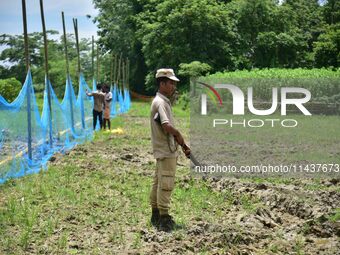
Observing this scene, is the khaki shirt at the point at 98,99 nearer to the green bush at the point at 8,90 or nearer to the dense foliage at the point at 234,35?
the green bush at the point at 8,90

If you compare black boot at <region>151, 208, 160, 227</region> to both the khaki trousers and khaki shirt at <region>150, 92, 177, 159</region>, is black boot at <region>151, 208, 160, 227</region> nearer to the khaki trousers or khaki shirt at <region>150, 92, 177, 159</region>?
the khaki trousers

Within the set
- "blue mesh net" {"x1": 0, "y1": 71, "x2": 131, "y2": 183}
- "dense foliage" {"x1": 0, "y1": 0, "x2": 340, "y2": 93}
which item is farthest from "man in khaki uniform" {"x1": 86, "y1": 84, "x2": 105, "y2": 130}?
"dense foliage" {"x1": 0, "y1": 0, "x2": 340, "y2": 93}

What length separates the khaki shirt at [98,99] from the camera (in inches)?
602

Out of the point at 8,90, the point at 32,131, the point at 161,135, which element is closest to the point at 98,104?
the point at 32,131

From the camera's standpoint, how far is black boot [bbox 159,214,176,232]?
5965 mm

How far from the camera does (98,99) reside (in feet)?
50.4

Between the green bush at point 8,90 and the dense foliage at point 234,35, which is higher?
the dense foliage at point 234,35

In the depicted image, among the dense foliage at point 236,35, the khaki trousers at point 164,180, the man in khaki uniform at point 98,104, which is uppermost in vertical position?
the dense foliage at point 236,35

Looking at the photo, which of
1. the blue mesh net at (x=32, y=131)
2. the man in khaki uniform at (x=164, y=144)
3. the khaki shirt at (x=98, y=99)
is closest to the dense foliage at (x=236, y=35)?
the khaki shirt at (x=98, y=99)

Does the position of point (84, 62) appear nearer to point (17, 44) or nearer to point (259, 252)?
point (17, 44)

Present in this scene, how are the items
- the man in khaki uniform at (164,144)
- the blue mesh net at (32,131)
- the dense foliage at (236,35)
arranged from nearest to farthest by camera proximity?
the man in khaki uniform at (164,144)
the blue mesh net at (32,131)
the dense foliage at (236,35)

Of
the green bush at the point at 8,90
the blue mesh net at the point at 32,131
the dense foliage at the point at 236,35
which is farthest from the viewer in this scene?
the dense foliage at the point at 236,35

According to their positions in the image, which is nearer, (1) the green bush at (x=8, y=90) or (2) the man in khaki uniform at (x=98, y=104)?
(2) the man in khaki uniform at (x=98, y=104)

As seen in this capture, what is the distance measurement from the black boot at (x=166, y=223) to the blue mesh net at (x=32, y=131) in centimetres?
344
